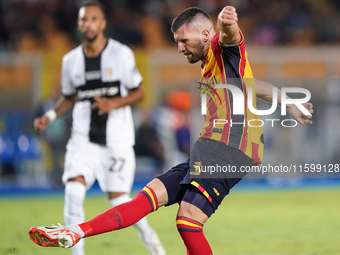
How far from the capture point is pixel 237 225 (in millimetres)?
7648

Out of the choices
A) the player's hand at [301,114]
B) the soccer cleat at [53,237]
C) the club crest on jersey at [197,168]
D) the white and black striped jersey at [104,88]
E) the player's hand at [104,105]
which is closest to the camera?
the soccer cleat at [53,237]

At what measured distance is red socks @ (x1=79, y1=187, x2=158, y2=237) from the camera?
3.71 m

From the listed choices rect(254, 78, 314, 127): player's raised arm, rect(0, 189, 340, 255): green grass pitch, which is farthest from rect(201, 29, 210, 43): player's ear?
rect(0, 189, 340, 255): green grass pitch

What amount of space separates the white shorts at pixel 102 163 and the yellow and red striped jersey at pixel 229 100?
5.14ft

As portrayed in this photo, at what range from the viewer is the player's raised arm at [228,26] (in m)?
3.53

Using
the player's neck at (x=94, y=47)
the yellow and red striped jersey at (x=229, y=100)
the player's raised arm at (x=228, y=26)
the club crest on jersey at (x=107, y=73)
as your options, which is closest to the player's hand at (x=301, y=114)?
the yellow and red striped jersey at (x=229, y=100)

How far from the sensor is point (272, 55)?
13156mm

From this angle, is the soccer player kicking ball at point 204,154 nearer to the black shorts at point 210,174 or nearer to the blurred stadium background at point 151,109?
the black shorts at point 210,174

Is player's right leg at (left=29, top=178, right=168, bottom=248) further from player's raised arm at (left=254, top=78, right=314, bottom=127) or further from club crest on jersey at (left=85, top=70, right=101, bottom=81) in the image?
club crest on jersey at (left=85, top=70, right=101, bottom=81)

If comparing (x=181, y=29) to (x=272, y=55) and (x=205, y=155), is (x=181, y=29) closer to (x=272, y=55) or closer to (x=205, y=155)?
(x=205, y=155)

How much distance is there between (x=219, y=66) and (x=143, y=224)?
2039 millimetres

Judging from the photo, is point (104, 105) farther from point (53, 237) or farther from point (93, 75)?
point (53, 237)

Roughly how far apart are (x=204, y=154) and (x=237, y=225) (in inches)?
153

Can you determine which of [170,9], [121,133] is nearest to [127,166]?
[121,133]
